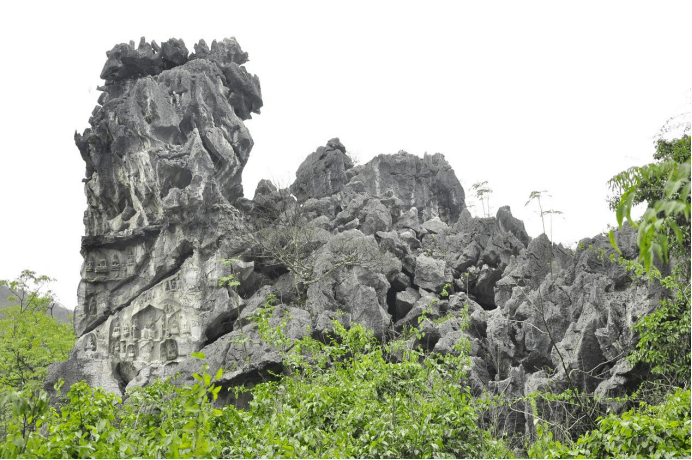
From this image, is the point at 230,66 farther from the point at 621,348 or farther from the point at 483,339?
the point at 621,348

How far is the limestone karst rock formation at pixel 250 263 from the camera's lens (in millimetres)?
15680

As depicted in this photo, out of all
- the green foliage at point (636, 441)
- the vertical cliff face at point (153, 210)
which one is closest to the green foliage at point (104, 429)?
the green foliage at point (636, 441)

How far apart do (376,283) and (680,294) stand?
412 inches

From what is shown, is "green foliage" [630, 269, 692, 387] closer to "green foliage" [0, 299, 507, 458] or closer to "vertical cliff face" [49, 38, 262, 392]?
"green foliage" [0, 299, 507, 458]

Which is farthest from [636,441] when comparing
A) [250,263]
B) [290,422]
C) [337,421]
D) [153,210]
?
[153,210]

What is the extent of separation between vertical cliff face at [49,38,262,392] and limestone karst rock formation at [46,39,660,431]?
0.07 metres

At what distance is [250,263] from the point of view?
2195cm

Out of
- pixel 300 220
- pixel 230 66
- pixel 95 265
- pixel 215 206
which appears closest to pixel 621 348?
pixel 300 220

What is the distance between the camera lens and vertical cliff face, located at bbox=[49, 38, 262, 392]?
21750 millimetres

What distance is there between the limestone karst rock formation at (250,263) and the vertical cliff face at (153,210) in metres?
0.07

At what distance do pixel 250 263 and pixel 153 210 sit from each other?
5.62m

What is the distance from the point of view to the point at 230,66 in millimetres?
28672

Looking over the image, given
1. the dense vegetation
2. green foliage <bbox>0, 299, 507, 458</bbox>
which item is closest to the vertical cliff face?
the dense vegetation

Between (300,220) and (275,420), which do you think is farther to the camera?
(300,220)
